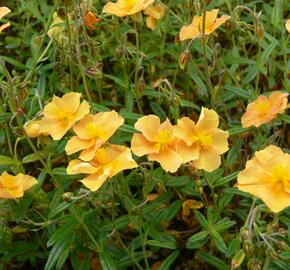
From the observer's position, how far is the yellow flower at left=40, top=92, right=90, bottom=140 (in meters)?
1.77

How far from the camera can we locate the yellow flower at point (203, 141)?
1.68 metres

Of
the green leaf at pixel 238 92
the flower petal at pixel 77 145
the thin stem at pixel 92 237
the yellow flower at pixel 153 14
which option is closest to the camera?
the flower petal at pixel 77 145

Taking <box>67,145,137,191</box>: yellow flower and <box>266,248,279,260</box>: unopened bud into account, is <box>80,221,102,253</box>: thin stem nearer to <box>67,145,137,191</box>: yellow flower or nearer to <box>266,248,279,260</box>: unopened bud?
<box>67,145,137,191</box>: yellow flower

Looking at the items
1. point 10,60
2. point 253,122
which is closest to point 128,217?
point 253,122

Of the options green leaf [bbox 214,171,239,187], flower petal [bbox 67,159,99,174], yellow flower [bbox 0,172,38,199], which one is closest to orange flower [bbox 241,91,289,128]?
green leaf [bbox 214,171,239,187]

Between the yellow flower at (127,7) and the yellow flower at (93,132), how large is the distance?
403mm

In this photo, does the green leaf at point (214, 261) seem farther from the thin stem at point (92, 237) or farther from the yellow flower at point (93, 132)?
the yellow flower at point (93, 132)

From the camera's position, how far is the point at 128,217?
1874 mm

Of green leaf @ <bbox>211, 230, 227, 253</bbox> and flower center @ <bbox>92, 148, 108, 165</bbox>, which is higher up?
flower center @ <bbox>92, 148, 108, 165</bbox>

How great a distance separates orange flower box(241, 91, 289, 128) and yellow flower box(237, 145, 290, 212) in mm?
275

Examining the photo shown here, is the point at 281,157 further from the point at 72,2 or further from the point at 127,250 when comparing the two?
the point at 72,2

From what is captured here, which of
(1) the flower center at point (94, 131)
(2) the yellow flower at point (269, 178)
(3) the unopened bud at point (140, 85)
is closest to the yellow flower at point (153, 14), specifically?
(3) the unopened bud at point (140, 85)

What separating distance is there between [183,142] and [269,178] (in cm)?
28

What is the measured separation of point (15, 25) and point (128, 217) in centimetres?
112
